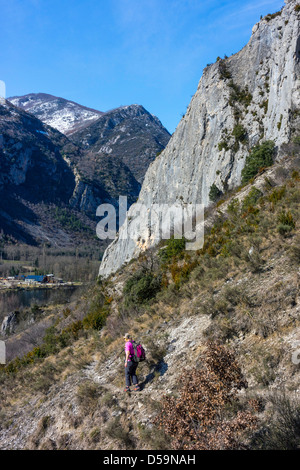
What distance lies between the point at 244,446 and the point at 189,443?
0.79 metres

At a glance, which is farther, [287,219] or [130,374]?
[287,219]

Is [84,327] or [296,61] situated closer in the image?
[84,327]

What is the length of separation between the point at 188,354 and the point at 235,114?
23817 mm

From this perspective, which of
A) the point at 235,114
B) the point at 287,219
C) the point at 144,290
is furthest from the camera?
the point at 235,114

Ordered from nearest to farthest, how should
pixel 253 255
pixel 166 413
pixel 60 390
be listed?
pixel 166 413 → pixel 60 390 → pixel 253 255

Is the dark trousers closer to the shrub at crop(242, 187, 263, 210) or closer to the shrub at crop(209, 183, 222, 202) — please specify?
the shrub at crop(242, 187, 263, 210)

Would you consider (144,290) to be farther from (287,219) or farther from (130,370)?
(287,219)

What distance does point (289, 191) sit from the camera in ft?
39.4

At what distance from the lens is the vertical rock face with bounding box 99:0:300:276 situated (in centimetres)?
2055

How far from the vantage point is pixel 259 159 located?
65.5 feet

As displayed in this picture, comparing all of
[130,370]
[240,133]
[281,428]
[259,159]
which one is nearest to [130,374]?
[130,370]

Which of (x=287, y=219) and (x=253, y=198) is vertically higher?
(x=253, y=198)

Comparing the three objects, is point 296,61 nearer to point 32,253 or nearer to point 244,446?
point 244,446

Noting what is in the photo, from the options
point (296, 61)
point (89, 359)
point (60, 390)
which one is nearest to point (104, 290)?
point (89, 359)
